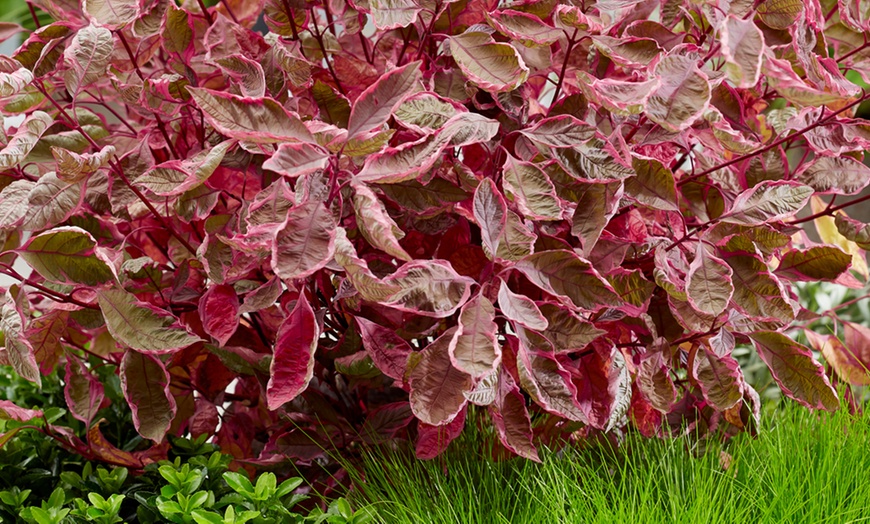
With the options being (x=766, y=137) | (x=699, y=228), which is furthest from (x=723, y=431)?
(x=766, y=137)

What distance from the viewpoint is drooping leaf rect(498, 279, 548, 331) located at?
673 mm

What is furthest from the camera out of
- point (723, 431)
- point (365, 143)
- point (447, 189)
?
point (723, 431)

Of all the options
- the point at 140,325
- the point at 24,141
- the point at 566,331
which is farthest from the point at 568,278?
the point at 24,141

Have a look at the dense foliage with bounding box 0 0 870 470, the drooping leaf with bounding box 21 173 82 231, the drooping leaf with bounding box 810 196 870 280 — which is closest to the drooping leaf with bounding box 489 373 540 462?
the dense foliage with bounding box 0 0 870 470

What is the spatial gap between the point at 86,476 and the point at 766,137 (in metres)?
0.90

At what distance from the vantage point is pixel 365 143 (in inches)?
24.2

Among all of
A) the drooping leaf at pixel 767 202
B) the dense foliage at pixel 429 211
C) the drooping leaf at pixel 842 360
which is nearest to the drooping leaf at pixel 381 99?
the dense foliage at pixel 429 211

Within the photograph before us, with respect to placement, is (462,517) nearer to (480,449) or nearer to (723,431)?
(480,449)

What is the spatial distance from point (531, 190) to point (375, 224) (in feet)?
0.53

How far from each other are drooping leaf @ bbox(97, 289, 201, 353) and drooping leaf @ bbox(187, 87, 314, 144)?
0.76ft

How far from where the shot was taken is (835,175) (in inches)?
33.2

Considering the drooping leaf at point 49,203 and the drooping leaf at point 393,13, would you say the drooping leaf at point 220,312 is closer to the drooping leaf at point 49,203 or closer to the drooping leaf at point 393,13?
the drooping leaf at point 49,203

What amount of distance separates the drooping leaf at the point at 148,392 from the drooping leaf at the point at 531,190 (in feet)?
1.32

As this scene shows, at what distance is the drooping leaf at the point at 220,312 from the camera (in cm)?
78
